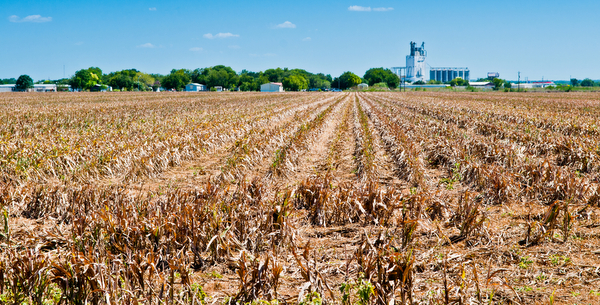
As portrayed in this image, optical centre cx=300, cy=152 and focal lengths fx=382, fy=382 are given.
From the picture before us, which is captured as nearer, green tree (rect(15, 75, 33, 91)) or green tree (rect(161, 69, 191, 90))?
green tree (rect(15, 75, 33, 91))

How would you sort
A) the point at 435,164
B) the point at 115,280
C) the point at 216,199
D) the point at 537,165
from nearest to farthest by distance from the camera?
the point at 115,280, the point at 216,199, the point at 537,165, the point at 435,164

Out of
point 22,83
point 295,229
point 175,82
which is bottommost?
point 295,229

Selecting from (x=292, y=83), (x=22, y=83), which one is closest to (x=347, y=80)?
(x=292, y=83)

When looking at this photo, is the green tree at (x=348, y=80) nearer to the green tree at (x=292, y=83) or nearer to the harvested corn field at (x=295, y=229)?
the green tree at (x=292, y=83)

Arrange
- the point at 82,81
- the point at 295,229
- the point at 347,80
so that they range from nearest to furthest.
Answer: the point at 295,229, the point at 82,81, the point at 347,80

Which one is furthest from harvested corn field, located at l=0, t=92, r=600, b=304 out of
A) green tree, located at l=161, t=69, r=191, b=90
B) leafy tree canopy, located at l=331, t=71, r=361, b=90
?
leafy tree canopy, located at l=331, t=71, r=361, b=90

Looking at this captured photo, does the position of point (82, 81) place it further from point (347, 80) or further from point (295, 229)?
point (295, 229)

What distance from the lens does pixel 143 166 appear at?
28.1 feet

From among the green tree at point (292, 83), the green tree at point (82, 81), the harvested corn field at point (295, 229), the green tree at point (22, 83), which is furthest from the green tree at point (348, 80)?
the harvested corn field at point (295, 229)

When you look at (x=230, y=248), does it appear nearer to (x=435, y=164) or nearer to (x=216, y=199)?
(x=216, y=199)

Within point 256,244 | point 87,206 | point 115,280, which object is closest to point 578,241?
point 256,244

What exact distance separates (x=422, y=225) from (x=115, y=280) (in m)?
3.63

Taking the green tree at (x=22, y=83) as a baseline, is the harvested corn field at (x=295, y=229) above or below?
below

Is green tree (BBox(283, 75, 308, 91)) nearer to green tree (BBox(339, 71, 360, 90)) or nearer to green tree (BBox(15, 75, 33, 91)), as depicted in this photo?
green tree (BBox(339, 71, 360, 90))
